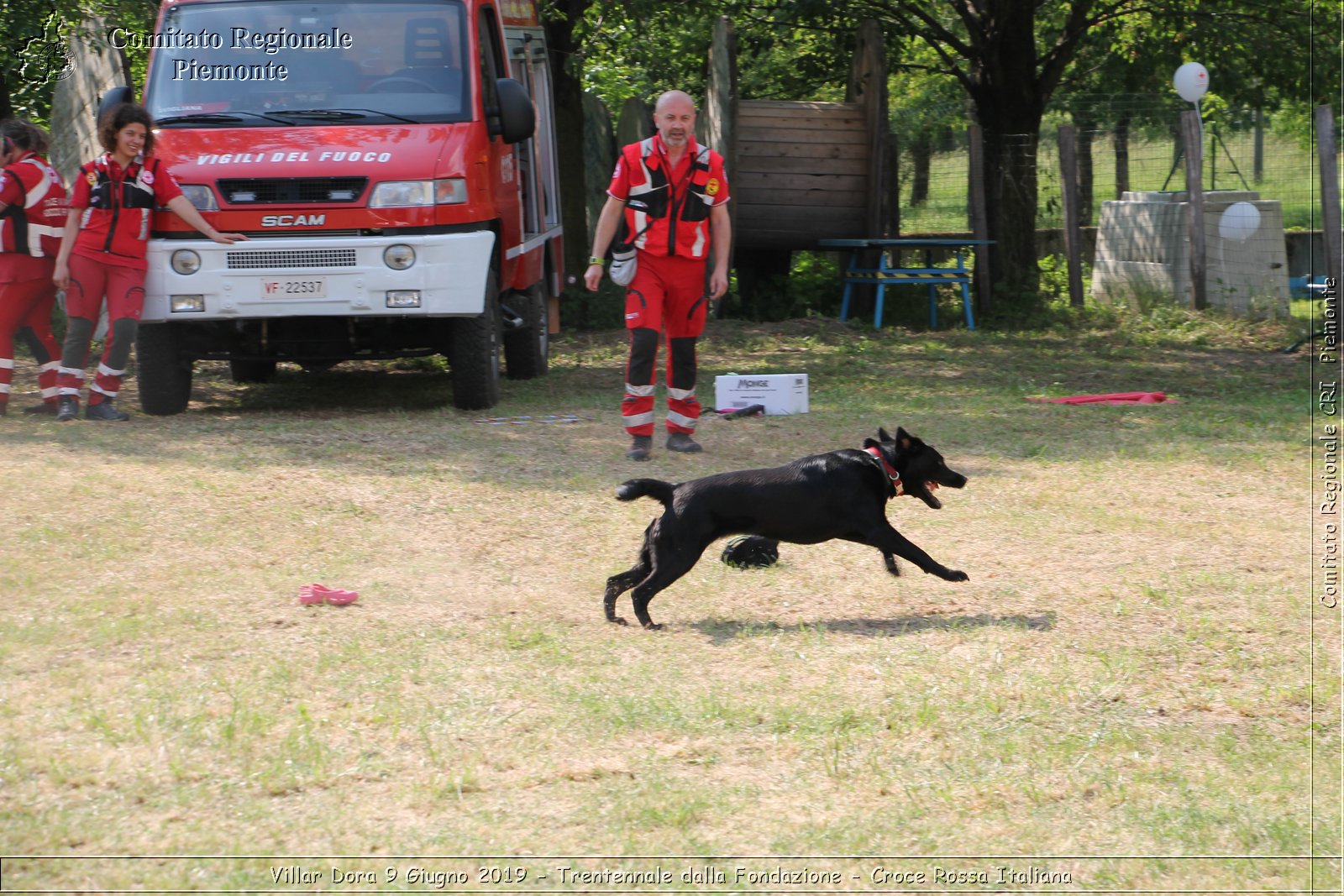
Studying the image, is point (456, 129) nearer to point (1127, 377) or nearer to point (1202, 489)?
point (1202, 489)

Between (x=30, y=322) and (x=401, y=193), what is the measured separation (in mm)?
2871

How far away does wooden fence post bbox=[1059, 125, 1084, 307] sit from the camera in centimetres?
1569

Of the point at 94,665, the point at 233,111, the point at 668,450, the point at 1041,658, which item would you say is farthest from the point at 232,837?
the point at 233,111

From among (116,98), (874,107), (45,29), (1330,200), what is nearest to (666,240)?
(116,98)

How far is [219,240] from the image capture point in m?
8.74

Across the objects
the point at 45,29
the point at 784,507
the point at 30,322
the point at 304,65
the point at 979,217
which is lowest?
the point at 784,507

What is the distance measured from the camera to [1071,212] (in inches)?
619

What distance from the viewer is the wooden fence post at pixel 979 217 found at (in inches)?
607

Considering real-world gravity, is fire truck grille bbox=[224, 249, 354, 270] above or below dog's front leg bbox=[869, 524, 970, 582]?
above

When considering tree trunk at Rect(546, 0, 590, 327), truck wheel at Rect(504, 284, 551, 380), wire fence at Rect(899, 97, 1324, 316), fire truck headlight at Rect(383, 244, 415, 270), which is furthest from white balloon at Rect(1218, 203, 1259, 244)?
fire truck headlight at Rect(383, 244, 415, 270)

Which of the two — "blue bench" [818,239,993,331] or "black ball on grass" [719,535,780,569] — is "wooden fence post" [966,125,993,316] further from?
"black ball on grass" [719,535,780,569]

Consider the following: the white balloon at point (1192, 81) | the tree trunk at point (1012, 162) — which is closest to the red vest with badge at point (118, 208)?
the tree trunk at point (1012, 162)

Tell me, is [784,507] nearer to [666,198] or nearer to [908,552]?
[908,552]

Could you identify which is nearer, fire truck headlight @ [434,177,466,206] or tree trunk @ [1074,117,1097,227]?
fire truck headlight @ [434,177,466,206]
